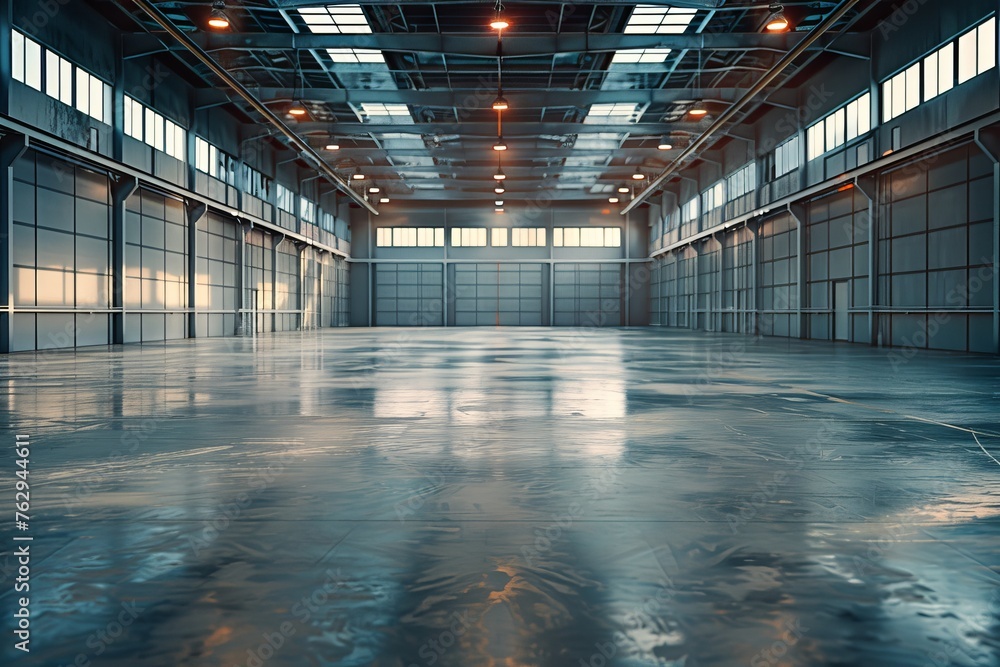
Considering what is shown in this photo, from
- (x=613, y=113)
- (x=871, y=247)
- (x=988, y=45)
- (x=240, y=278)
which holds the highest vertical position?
→ (x=613, y=113)

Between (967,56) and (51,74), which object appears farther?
(51,74)

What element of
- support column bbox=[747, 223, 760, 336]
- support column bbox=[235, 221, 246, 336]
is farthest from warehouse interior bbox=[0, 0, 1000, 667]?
support column bbox=[235, 221, 246, 336]

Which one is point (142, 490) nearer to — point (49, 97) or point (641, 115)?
point (49, 97)

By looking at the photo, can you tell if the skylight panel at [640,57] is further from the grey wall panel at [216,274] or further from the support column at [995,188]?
the grey wall panel at [216,274]

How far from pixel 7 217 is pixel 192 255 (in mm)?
16052

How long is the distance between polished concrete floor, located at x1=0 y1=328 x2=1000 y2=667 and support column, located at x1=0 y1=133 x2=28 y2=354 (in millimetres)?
18225

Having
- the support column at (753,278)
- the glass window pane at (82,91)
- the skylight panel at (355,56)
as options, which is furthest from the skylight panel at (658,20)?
the glass window pane at (82,91)

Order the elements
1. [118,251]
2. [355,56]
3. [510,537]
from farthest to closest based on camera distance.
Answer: [355,56] → [118,251] → [510,537]

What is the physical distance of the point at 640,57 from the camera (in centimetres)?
3566

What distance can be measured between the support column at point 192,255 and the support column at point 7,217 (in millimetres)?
15350

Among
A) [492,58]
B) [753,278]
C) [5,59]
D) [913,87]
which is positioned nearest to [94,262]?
[5,59]

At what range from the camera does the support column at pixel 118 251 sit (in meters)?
33.5

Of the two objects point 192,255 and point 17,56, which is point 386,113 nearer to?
point 192,255

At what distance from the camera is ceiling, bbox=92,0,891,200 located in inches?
1193
